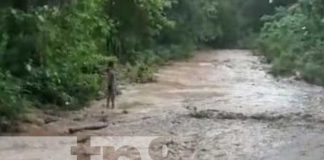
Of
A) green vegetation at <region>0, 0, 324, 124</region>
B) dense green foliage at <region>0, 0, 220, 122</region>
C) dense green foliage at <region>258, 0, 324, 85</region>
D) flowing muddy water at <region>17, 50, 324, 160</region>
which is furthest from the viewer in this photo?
dense green foliage at <region>258, 0, 324, 85</region>

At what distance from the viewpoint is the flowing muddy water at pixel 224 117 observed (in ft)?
37.1

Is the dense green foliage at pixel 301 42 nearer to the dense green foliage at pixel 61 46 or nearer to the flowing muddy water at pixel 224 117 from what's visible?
the flowing muddy water at pixel 224 117

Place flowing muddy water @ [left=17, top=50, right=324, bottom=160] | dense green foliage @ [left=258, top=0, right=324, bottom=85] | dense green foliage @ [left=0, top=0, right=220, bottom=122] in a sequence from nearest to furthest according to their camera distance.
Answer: flowing muddy water @ [left=17, top=50, right=324, bottom=160]
dense green foliage @ [left=0, top=0, right=220, bottom=122]
dense green foliage @ [left=258, top=0, right=324, bottom=85]

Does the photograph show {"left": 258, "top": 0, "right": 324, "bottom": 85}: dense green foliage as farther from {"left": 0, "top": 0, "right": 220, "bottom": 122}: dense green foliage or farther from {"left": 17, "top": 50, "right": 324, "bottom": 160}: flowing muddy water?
{"left": 0, "top": 0, "right": 220, "bottom": 122}: dense green foliage

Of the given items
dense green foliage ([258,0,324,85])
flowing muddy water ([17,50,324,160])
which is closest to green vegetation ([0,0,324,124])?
dense green foliage ([258,0,324,85])

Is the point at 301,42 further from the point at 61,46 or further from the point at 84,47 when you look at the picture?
the point at 61,46

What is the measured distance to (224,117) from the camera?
14727 millimetres

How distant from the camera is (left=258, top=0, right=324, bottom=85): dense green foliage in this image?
2138 cm

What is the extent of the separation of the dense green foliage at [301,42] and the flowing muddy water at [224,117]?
0.69 meters

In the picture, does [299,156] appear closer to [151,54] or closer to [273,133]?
[273,133]

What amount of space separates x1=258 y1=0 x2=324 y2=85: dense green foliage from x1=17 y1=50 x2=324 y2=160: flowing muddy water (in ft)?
2.26

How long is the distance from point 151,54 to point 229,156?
736 inches

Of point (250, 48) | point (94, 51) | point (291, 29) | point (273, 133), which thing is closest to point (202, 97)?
point (94, 51)

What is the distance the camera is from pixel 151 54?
28984 millimetres
